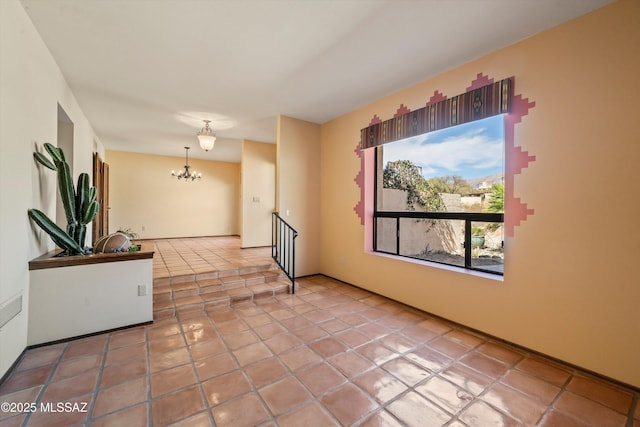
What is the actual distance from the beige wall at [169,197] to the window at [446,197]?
613 centimetres

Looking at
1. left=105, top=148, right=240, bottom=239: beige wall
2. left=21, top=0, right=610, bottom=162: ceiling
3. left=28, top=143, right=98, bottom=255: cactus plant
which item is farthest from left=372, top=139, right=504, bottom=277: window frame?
left=105, top=148, right=240, bottom=239: beige wall

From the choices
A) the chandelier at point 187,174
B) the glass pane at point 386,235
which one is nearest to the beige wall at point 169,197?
the chandelier at point 187,174

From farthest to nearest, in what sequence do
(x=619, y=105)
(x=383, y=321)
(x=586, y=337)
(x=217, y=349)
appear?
(x=383, y=321) < (x=217, y=349) < (x=586, y=337) < (x=619, y=105)

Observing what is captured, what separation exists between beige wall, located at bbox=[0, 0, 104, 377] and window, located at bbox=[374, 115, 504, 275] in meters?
3.83

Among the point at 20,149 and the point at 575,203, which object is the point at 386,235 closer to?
the point at 575,203

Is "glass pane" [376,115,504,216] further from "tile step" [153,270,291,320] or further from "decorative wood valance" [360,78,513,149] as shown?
"tile step" [153,270,291,320]

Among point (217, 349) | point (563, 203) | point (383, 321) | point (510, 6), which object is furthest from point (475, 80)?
point (217, 349)

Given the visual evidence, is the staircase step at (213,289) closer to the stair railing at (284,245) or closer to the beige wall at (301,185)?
the stair railing at (284,245)

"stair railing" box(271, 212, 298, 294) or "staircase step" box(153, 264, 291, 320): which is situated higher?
"stair railing" box(271, 212, 298, 294)

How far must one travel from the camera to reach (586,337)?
79.9 inches

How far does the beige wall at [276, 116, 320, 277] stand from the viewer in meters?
4.38

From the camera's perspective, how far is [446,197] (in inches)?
123

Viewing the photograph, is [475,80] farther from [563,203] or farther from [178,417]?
[178,417]

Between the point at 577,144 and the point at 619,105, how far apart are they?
1.07 ft
